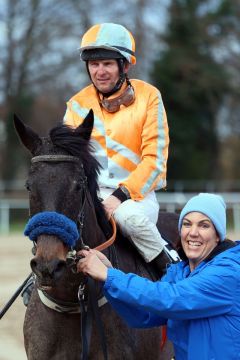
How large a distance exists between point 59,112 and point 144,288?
28.8m

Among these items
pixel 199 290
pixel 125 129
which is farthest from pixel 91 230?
pixel 125 129

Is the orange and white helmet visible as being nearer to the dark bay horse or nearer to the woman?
the dark bay horse

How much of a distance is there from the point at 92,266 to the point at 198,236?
56 centimetres

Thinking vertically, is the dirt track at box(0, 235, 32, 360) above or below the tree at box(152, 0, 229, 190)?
below

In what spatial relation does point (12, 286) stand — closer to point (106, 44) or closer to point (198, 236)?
point (106, 44)

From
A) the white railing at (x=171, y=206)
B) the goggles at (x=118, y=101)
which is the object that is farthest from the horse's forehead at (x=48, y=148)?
the white railing at (x=171, y=206)

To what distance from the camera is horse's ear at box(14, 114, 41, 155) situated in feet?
11.7

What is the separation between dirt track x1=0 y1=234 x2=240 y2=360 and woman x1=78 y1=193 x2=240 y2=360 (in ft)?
12.0

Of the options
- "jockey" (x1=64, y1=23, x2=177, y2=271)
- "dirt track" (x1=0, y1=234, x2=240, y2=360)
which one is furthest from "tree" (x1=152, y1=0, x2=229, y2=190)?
"jockey" (x1=64, y1=23, x2=177, y2=271)

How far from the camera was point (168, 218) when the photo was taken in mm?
5652

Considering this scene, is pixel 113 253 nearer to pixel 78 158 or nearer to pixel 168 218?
pixel 78 158

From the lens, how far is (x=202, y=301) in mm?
3264

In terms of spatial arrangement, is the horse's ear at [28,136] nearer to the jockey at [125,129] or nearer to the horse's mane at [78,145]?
the horse's mane at [78,145]

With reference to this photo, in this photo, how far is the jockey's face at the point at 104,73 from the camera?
4.44 meters
